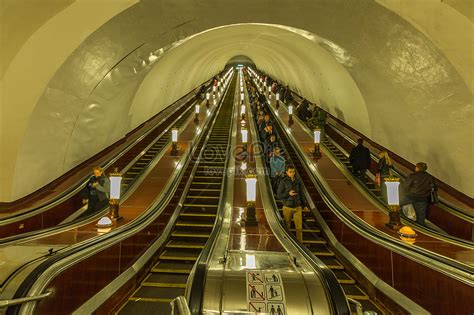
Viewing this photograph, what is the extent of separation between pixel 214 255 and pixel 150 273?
156cm

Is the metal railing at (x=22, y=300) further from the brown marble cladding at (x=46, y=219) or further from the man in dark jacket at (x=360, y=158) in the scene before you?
the man in dark jacket at (x=360, y=158)

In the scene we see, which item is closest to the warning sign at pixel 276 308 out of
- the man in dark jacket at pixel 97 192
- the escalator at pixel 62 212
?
A: the escalator at pixel 62 212

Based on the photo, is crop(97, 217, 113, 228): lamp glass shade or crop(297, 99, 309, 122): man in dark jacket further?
crop(297, 99, 309, 122): man in dark jacket

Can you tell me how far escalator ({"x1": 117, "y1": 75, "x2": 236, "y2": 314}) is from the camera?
13.2 feet

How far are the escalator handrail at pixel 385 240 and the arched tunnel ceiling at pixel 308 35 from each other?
2.48 metres

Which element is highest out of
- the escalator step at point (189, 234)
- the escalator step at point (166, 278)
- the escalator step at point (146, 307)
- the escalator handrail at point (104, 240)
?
the escalator handrail at point (104, 240)

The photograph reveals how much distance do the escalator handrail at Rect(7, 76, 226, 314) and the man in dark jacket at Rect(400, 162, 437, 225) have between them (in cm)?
424

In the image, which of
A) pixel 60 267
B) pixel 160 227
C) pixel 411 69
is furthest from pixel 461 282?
pixel 411 69

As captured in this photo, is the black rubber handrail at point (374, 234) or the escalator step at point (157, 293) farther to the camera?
the escalator step at point (157, 293)

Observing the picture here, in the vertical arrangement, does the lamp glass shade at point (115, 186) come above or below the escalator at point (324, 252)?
above

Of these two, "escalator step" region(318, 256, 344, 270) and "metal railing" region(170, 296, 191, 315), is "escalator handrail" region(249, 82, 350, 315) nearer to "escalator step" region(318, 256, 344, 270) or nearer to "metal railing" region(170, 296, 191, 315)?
"escalator step" region(318, 256, 344, 270)

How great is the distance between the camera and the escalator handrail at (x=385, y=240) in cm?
305

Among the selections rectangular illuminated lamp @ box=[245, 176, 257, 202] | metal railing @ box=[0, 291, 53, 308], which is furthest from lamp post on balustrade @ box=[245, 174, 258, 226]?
metal railing @ box=[0, 291, 53, 308]

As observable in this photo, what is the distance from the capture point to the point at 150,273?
490 cm
